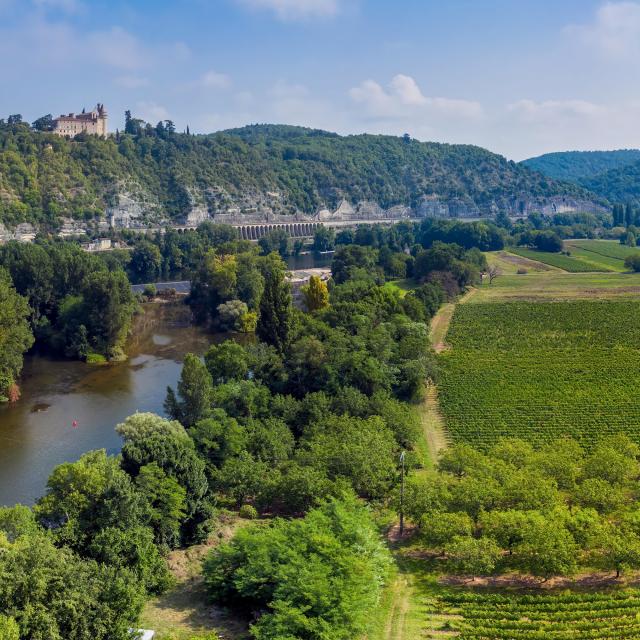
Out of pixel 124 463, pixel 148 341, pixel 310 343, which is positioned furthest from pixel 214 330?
pixel 124 463

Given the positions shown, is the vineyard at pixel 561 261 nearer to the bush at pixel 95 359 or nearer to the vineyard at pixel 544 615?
the bush at pixel 95 359

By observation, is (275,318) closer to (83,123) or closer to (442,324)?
(442,324)

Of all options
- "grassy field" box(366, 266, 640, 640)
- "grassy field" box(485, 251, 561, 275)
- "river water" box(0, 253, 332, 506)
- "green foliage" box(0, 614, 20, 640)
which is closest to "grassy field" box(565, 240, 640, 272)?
"grassy field" box(485, 251, 561, 275)

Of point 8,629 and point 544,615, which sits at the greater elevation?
point 8,629

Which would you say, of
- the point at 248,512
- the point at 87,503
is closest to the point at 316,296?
the point at 248,512

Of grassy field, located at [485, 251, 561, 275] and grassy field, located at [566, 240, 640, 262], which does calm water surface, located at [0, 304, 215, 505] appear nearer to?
grassy field, located at [485, 251, 561, 275]

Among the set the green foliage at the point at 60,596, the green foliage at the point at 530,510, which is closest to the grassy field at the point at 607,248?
the green foliage at the point at 530,510
